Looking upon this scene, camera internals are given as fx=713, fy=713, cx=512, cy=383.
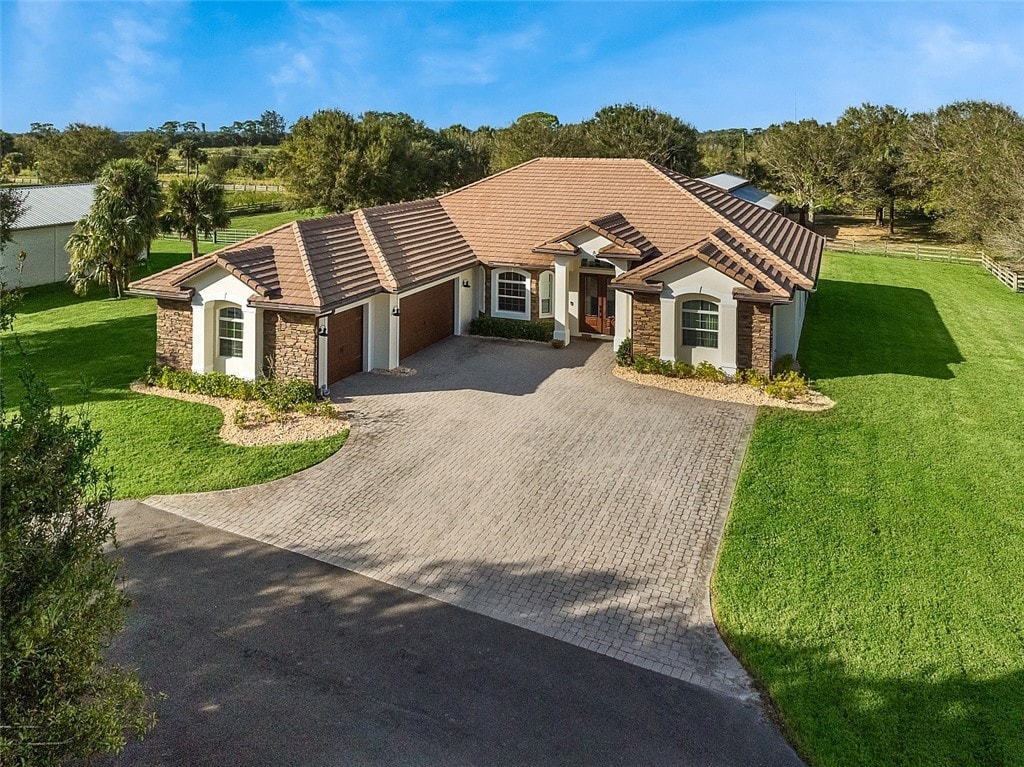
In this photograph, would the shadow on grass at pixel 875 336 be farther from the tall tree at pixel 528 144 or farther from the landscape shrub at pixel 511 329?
the tall tree at pixel 528 144

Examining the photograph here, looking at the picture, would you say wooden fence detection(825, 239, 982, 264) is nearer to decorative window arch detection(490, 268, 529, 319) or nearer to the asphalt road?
decorative window arch detection(490, 268, 529, 319)

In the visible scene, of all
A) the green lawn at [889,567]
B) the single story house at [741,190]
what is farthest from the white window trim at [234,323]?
the single story house at [741,190]

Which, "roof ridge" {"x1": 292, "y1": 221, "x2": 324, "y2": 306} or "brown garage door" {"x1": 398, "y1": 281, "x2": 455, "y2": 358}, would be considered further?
"brown garage door" {"x1": 398, "y1": 281, "x2": 455, "y2": 358}

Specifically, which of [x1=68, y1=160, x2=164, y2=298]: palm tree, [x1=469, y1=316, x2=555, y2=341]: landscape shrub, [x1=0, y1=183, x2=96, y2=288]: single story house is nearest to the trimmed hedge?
[x1=469, y1=316, x2=555, y2=341]: landscape shrub

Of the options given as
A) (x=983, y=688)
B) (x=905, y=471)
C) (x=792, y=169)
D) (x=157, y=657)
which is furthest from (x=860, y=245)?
(x=157, y=657)

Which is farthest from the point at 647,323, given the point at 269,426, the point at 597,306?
the point at 269,426

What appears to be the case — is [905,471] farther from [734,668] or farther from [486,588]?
A: [486,588]

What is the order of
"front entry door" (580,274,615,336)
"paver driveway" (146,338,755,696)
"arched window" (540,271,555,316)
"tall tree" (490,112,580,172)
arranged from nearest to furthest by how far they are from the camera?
"paver driveway" (146,338,755,696)
"front entry door" (580,274,615,336)
"arched window" (540,271,555,316)
"tall tree" (490,112,580,172)
